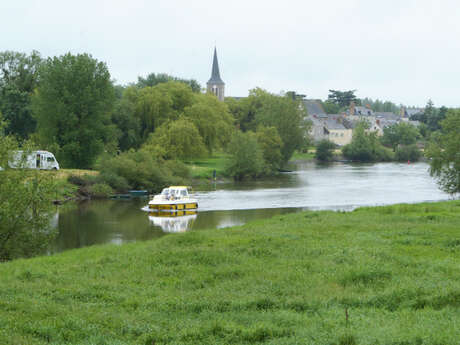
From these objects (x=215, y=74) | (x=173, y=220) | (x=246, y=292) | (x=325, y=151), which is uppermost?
(x=215, y=74)

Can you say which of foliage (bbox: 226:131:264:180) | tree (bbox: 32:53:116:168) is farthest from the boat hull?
foliage (bbox: 226:131:264:180)

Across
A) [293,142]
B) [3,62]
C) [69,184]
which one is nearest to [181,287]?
[69,184]

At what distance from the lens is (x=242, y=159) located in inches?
2911

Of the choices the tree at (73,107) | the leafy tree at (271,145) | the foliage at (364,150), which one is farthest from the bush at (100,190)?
the foliage at (364,150)

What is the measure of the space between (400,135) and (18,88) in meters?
91.8

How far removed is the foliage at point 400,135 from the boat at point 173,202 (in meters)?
97.0

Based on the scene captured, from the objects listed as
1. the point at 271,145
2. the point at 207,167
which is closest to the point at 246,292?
the point at 207,167

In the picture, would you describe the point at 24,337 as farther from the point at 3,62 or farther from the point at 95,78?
the point at 3,62

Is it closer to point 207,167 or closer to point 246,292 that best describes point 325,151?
point 207,167

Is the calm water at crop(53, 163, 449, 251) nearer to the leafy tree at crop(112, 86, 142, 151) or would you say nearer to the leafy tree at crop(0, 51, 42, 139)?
the leafy tree at crop(112, 86, 142, 151)

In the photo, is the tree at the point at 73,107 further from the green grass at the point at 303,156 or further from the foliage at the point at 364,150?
the foliage at the point at 364,150

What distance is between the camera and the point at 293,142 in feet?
302

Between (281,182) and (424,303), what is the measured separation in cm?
5767

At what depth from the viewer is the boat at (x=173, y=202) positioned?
141ft
